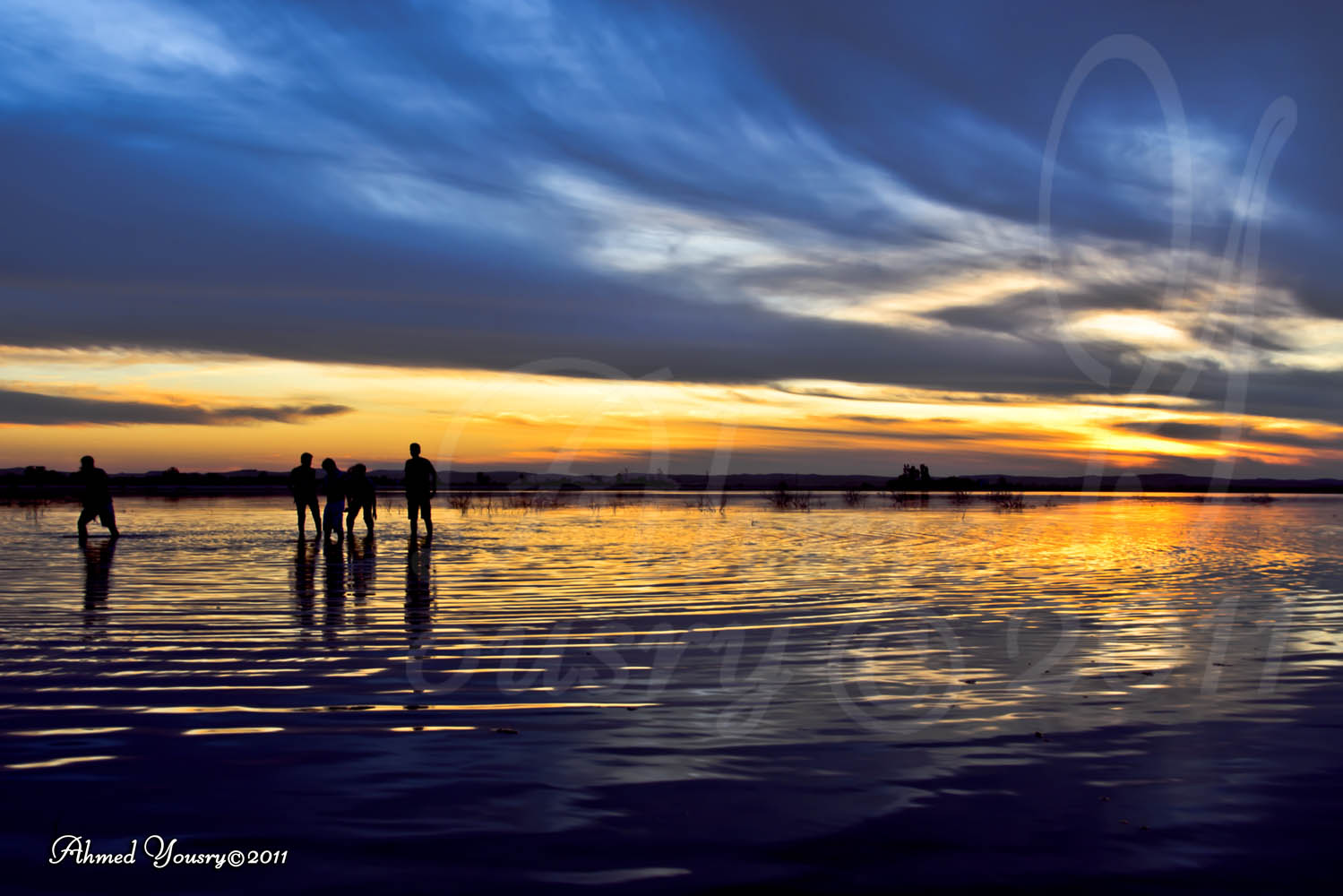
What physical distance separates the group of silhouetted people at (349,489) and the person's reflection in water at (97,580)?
15.3 ft

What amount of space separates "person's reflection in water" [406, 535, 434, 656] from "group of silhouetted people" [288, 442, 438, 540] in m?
3.85

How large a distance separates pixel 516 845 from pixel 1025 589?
42.6 ft

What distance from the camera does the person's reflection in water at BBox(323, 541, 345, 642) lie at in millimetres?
11734

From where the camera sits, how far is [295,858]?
466 cm

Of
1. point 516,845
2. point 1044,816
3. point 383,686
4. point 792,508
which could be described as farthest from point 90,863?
point 792,508

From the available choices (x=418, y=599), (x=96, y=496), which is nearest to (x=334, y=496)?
(x=96, y=496)

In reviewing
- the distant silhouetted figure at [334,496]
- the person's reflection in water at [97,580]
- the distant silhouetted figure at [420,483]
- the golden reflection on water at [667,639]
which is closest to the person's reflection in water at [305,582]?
the golden reflection on water at [667,639]

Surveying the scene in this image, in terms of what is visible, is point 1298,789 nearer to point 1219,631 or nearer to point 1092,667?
point 1092,667

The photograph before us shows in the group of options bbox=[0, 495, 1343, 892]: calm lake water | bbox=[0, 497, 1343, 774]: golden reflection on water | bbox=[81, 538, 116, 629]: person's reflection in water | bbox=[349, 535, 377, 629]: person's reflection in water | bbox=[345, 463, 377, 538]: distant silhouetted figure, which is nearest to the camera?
bbox=[0, 495, 1343, 892]: calm lake water

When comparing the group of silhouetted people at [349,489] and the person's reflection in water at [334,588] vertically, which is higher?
the group of silhouetted people at [349,489]

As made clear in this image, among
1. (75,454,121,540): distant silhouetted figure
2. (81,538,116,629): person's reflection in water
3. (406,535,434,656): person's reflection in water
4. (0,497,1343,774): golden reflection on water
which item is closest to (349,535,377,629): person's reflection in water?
(0,497,1343,774): golden reflection on water

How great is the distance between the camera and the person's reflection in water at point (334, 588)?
38.5 ft

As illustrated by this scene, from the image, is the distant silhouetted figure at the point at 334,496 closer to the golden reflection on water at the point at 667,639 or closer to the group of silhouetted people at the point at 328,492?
the group of silhouetted people at the point at 328,492

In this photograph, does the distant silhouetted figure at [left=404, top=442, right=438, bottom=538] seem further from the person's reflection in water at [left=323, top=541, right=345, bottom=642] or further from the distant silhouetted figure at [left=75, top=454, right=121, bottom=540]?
the distant silhouetted figure at [left=75, top=454, right=121, bottom=540]
